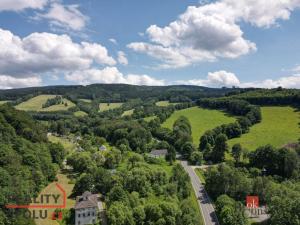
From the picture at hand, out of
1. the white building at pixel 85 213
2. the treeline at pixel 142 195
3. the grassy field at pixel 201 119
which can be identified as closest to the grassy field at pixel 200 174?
the treeline at pixel 142 195

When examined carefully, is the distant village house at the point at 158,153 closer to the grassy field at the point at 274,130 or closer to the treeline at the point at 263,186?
the grassy field at the point at 274,130

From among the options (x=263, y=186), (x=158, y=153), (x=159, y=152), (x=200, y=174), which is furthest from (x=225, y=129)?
(x=263, y=186)

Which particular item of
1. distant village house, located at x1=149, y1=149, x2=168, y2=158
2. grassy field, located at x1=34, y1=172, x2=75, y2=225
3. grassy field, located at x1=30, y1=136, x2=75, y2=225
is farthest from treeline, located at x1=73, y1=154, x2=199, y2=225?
distant village house, located at x1=149, y1=149, x2=168, y2=158

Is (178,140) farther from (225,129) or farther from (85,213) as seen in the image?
(85,213)

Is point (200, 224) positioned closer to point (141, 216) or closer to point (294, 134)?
point (141, 216)

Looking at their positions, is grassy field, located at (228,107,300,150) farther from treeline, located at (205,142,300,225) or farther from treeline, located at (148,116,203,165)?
treeline, located at (205,142,300,225)

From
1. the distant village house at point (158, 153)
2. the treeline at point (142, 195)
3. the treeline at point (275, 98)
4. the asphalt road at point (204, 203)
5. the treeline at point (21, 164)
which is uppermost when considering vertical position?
the treeline at point (275, 98)

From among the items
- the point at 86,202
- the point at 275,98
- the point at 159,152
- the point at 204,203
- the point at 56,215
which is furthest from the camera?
the point at 275,98
